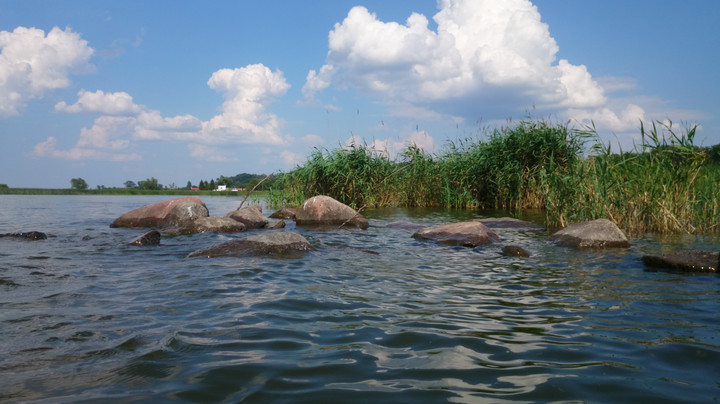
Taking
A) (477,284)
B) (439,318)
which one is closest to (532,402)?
(439,318)

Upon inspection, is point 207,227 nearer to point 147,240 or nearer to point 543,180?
point 147,240

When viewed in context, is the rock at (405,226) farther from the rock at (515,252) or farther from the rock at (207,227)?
the rock at (515,252)

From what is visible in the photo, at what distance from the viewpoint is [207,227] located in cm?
1023

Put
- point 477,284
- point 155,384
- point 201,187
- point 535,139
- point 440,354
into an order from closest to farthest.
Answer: point 155,384 < point 440,354 < point 477,284 < point 535,139 < point 201,187

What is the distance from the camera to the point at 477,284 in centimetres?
489

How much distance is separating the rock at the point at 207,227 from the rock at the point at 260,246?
11.7ft

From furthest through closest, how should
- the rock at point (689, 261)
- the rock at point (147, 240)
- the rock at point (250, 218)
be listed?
the rock at point (250, 218) → the rock at point (147, 240) → the rock at point (689, 261)

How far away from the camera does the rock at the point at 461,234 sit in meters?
8.01

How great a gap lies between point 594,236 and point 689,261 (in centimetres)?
207

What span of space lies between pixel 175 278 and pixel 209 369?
9.41 feet

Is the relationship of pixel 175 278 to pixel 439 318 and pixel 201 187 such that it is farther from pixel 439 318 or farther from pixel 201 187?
pixel 201 187

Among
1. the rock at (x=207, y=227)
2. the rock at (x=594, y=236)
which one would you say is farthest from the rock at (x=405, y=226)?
the rock at (x=207, y=227)

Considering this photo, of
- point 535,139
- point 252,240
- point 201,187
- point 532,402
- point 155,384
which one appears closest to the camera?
point 532,402

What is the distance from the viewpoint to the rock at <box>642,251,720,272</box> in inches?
218
